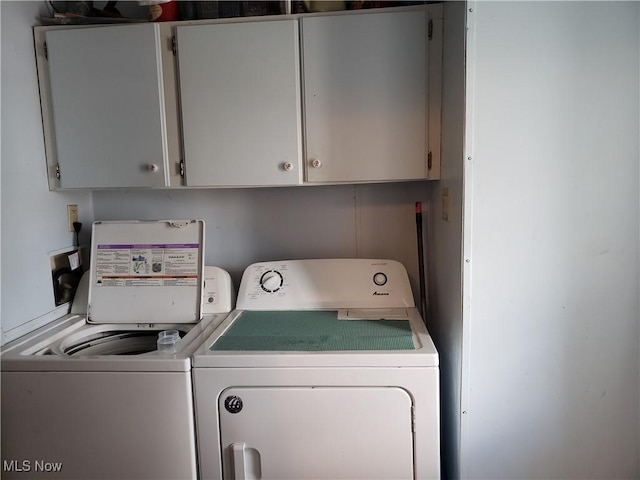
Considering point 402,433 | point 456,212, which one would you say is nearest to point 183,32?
point 456,212

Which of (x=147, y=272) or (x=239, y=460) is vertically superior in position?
(x=147, y=272)

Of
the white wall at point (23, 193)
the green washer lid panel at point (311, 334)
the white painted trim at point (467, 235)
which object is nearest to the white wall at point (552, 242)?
the white painted trim at point (467, 235)

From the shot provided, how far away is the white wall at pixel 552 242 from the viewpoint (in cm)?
125

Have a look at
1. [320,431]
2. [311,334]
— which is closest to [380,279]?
[311,334]

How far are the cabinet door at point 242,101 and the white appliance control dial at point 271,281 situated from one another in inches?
16.5

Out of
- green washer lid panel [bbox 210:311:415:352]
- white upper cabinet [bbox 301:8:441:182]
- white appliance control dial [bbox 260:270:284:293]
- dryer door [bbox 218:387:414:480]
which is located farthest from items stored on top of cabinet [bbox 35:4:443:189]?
dryer door [bbox 218:387:414:480]

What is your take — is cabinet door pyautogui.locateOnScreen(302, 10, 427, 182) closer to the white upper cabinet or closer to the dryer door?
the white upper cabinet

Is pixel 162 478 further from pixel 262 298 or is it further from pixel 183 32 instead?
pixel 183 32

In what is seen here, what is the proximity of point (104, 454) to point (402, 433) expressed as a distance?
3.18 feet

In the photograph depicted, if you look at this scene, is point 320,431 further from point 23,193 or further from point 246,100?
point 23,193

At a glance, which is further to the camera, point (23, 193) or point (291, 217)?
point (291, 217)

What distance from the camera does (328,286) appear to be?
1.88 m

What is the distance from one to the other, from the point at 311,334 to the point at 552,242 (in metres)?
0.84

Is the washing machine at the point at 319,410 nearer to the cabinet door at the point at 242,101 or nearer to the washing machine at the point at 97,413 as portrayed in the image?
the washing machine at the point at 97,413
